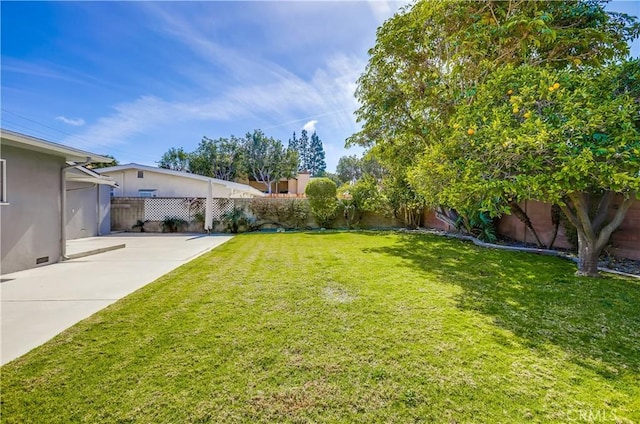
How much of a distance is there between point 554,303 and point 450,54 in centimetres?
913

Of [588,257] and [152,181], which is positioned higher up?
[152,181]

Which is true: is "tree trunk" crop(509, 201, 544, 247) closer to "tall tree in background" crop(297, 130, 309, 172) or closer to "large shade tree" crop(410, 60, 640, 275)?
"large shade tree" crop(410, 60, 640, 275)

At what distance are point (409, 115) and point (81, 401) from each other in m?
13.5

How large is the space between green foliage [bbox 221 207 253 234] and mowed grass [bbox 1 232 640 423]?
10.5 m

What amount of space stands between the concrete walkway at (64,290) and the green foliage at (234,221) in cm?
712

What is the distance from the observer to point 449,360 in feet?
9.20

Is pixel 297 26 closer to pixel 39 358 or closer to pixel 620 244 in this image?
pixel 39 358

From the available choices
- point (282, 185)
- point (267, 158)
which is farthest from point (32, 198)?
point (282, 185)

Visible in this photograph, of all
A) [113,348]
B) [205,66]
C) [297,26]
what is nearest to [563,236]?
[297,26]

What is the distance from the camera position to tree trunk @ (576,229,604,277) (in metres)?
5.96

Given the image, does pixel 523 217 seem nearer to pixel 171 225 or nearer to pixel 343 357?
pixel 343 357

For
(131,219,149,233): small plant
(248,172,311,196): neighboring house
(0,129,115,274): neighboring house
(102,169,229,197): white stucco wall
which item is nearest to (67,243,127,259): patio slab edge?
(0,129,115,274): neighboring house

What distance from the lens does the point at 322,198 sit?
53.4 ft

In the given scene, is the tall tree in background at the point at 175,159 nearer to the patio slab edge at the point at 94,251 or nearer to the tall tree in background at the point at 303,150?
the tall tree in background at the point at 303,150
